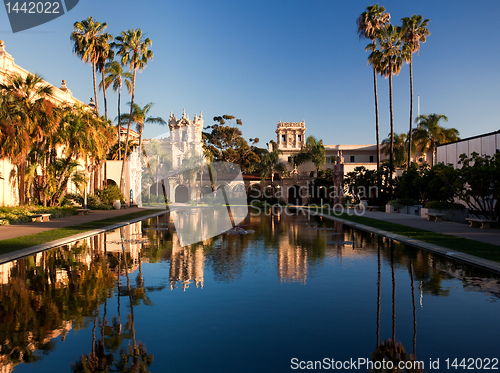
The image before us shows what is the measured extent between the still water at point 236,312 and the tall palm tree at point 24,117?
14.4 m

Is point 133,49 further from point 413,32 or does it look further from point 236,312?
point 236,312

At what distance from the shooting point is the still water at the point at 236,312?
511cm

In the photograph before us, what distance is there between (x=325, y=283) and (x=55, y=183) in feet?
91.8

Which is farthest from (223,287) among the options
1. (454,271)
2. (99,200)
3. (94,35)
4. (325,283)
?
(94,35)

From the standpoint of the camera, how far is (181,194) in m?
67.1

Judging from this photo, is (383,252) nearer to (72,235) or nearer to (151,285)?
(151,285)

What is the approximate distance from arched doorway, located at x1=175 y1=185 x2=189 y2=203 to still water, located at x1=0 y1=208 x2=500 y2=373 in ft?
178

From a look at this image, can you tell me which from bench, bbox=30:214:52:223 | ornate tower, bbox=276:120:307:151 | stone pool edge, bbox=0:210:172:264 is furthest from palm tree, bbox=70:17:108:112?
ornate tower, bbox=276:120:307:151

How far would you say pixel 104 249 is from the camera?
13820 mm

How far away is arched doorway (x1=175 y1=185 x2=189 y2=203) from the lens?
66.7m

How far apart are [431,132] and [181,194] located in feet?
Answer: 126

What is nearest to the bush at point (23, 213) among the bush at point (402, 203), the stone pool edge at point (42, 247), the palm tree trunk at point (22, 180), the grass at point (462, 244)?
the palm tree trunk at point (22, 180)

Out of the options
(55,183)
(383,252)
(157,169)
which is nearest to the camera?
(383,252)

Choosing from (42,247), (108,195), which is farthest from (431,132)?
(42,247)
